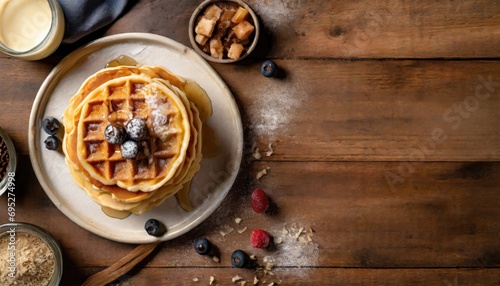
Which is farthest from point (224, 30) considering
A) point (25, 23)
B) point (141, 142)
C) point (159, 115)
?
point (25, 23)

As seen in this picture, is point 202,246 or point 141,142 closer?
point 141,142

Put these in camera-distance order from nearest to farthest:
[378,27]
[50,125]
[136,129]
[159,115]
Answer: [136,129] → [159,115] → [50,125] → [378,27]

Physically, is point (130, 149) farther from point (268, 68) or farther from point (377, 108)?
point (377, 108)

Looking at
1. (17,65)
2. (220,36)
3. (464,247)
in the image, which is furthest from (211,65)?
(464,247)

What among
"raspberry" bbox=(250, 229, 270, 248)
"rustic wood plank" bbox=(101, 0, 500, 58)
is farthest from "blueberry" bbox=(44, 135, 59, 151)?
"raspberry" bbox=(250, 229, 270, 248)

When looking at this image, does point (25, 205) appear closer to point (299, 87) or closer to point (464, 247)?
point (299, 87)

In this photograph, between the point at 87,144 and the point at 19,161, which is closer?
the point at 87,144
